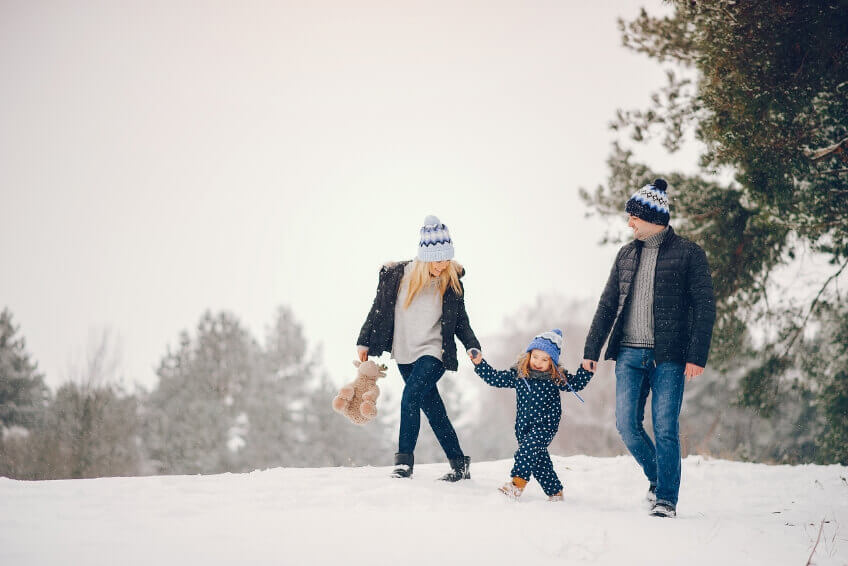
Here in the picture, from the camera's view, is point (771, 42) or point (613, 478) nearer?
point (771, 42)

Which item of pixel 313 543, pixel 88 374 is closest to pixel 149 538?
pixel 313 543

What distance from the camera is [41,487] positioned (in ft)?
15.9

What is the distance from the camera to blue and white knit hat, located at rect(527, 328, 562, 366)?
5477 millimetres

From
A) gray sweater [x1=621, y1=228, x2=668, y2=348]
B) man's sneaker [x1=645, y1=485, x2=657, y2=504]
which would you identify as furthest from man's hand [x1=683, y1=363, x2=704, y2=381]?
man's sneaker [x1=645, y1=485, x2=657, y2=504]

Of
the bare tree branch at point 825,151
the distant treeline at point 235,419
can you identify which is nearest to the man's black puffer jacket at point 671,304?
the bare tree branch at point 825,151

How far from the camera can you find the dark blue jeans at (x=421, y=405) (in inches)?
231

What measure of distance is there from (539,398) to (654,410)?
0.81 metres

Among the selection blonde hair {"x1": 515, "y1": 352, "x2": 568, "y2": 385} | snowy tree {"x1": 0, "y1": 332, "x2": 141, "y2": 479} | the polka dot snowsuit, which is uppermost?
blonde hair {"x1": 515, "y1": 352, "x2": 568, "y2": 385}

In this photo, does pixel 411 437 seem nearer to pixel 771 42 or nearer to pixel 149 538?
pixel 149 538

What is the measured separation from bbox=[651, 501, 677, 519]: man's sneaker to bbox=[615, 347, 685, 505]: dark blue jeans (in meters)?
0.04

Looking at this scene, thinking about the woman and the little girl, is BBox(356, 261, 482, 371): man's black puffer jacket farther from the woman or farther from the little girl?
the little girl

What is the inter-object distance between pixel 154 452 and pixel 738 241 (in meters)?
24.9

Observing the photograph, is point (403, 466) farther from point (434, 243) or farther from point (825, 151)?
point (825, 151)

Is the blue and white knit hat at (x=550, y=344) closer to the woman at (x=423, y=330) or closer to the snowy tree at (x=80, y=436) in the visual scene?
the woman at (x=423, y=330)
